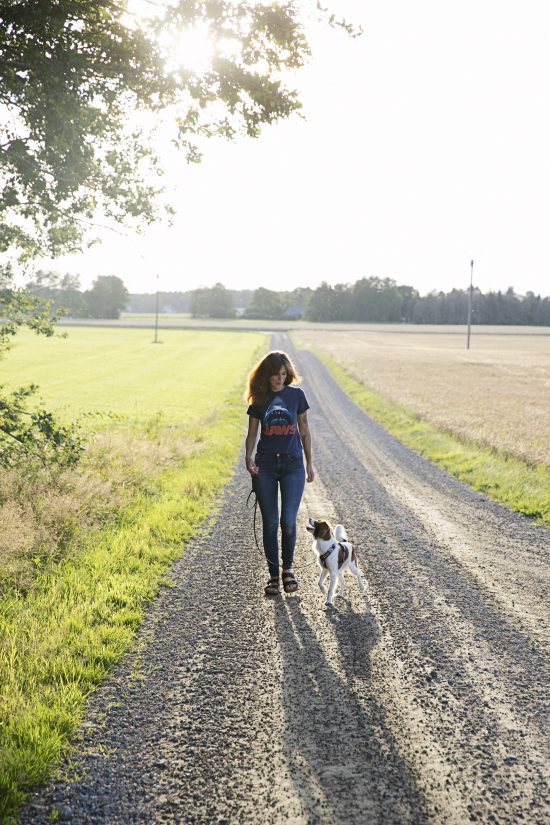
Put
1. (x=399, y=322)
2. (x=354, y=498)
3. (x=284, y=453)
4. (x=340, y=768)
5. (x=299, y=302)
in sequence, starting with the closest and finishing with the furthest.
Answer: (x=340, y=768) < (x=284, y=453) < (x=354, y=498) < (x=399, y=322) < (x=299, y=302)

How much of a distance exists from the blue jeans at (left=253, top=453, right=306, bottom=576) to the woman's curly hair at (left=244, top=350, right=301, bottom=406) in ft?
2.08

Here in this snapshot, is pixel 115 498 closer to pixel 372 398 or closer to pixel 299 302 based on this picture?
pixel 372 398

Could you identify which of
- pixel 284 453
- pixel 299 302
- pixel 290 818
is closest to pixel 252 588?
pixel 284 453

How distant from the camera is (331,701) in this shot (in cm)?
396

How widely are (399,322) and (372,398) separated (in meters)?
128

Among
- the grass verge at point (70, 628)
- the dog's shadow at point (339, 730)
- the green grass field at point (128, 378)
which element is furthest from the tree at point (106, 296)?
the dog's shadow at point (339, 730)

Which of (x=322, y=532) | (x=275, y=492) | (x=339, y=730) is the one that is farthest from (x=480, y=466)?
(x=339, y=730)

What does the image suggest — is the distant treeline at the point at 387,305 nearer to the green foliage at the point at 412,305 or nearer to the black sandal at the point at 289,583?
the green foliage at the point at 412,305

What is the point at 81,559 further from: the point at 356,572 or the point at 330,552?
the point at 356,572

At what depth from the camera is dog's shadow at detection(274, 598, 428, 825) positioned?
3.02 m

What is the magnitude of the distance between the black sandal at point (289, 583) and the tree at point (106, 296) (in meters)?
134

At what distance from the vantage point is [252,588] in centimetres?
596

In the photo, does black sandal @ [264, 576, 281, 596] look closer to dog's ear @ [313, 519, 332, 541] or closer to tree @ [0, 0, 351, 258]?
dog's ear @ [313, 519, 332, 541]

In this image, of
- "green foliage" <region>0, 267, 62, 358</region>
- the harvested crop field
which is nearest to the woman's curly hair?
"green foliage" <region>0, 267, 62, 358</region>
